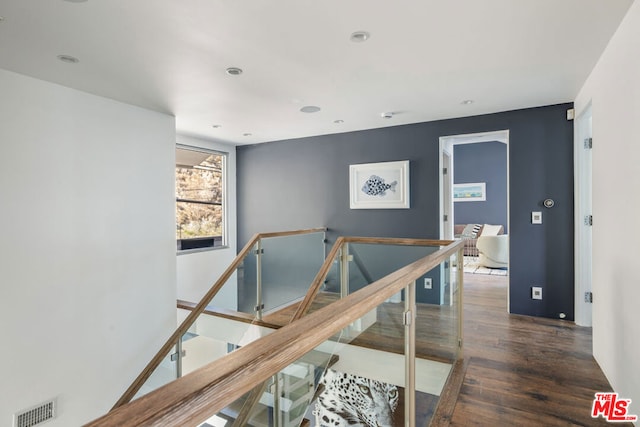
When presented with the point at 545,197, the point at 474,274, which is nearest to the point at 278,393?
the point at 545,197

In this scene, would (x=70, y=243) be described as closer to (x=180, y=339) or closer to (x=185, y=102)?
(x=180, y=339)

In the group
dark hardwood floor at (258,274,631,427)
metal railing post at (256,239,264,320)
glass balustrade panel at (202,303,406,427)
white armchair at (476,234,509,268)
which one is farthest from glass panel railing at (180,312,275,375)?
white armchair at (476,234,509,268)

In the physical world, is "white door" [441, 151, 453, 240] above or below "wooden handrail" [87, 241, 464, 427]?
above

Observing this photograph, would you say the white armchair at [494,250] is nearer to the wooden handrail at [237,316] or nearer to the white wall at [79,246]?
the wooden handrail at [237,316]

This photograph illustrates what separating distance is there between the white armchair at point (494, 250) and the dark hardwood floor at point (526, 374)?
9.30 ft

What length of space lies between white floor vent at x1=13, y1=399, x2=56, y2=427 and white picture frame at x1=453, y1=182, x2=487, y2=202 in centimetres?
842

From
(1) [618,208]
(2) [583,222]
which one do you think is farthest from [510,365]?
(2) [583,222]

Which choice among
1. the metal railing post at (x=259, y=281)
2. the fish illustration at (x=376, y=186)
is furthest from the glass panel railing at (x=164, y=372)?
the fish illustration at (x=376, y=186)

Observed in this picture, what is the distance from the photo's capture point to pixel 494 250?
21.4ft

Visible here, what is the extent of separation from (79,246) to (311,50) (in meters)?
2.66

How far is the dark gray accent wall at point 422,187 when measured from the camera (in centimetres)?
378

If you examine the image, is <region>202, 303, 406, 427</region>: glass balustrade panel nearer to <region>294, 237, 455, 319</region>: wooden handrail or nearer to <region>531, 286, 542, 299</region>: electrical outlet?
<region>294, 237, 455, 319</region>: wooden handrail

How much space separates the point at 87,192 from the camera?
3.23 metres

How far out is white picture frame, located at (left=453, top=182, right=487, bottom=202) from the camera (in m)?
8.62
